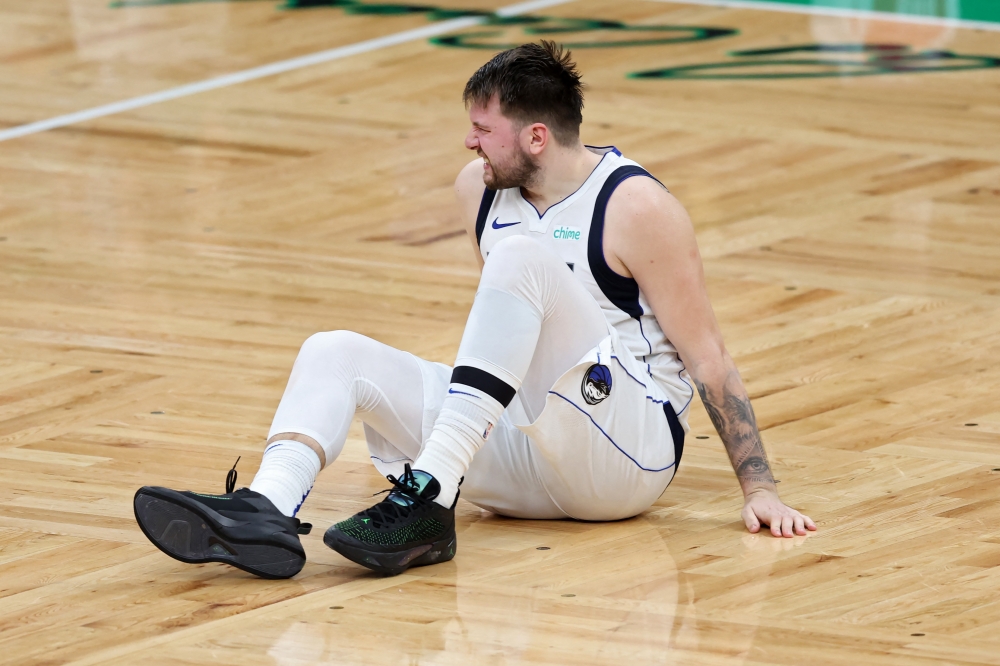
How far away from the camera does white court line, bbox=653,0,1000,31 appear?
700cm

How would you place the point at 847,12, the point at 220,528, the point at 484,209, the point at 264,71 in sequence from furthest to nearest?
the point at 847,12 → the point at 264,71 → the point at 484,209 → the point at 220,528

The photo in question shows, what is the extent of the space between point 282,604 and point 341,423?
11.3 inches

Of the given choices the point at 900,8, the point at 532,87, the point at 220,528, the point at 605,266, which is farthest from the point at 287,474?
the point at 900,8

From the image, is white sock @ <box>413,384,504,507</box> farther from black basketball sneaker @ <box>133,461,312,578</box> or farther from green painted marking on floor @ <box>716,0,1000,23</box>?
green painted marking on floor @ <box>716,0,1000,23</box>

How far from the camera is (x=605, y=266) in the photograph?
2.49 metres

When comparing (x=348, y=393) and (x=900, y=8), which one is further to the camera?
(x=900, y=8)

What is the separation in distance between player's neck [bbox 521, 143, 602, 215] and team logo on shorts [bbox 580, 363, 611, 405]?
0.29m

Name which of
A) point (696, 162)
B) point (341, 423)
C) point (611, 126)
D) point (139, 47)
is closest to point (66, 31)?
point (139, 47)

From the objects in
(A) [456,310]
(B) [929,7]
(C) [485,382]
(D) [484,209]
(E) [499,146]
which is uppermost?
(E) [499,146]

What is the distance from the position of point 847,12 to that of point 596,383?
521 cm

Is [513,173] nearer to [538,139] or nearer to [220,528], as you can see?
[538,139]

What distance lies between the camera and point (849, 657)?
2057mm

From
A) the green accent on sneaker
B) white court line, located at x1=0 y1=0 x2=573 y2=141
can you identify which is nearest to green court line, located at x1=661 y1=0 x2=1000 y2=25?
white court line, located at x1=0 y1=0 x2=573 y2=141

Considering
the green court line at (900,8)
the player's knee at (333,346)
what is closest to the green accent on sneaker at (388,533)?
the player's knee at (333,346)
